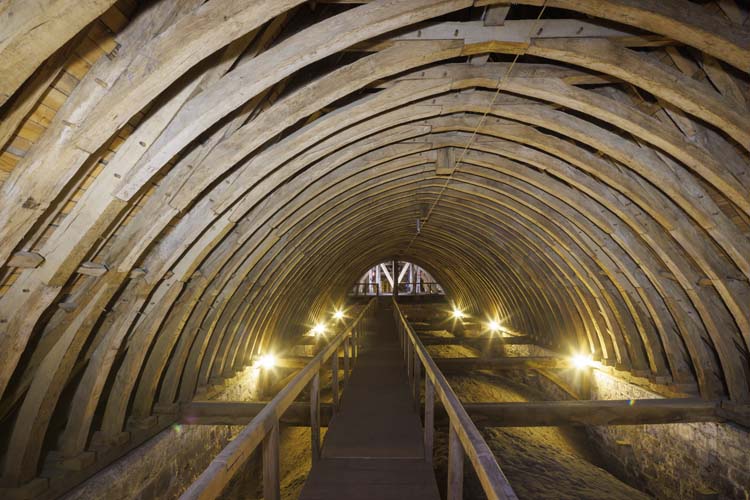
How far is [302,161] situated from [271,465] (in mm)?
3281

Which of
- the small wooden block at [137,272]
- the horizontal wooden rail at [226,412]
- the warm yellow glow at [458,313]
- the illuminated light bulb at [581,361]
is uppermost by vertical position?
the warm yellow glow at [458,313]

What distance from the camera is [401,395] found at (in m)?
6.89

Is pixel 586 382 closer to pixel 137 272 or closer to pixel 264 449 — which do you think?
pixel 264 449

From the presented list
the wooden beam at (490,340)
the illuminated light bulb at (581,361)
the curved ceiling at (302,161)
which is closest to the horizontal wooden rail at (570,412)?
→ the curved ceiling at (302,161)

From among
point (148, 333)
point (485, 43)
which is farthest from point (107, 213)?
point (485, 43)

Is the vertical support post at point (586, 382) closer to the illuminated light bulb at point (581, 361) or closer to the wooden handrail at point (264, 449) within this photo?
the illuminated light bulb at point (581, 361)

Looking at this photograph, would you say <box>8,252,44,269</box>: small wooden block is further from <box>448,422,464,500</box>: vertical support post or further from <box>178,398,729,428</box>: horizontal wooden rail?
<box>178,398,729,428</box>: horizontal wooden rail

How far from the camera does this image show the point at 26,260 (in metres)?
2.88

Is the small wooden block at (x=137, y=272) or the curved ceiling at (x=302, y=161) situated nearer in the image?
the curved ceiling at (x=302, y=161)

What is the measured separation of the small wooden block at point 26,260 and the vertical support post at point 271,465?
2.23 meters

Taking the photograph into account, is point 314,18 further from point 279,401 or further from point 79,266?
point 279,401

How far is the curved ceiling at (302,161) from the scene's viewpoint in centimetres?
243

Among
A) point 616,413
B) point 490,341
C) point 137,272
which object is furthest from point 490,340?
point 137,272

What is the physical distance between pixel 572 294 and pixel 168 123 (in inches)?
356
